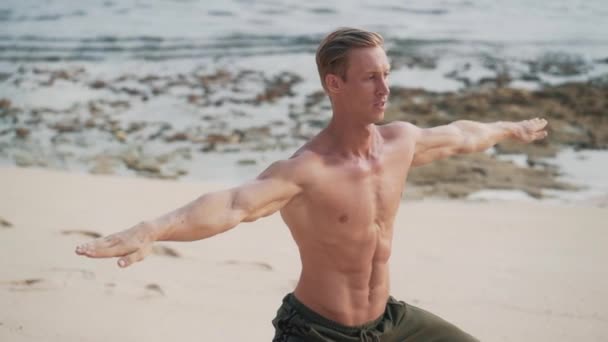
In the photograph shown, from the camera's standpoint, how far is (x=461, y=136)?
2832mm

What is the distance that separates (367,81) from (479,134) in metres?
0.64

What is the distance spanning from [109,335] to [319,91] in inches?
179

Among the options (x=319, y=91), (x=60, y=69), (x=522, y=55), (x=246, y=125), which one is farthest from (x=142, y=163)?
(x=522, y=55)

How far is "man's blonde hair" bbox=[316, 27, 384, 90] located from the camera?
2.38 meters

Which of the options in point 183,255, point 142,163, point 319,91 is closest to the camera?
point 183,255

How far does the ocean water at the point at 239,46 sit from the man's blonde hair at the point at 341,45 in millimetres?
4135

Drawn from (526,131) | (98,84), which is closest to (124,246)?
(526,131)

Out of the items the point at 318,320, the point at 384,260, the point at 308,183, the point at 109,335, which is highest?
the point at 308,183

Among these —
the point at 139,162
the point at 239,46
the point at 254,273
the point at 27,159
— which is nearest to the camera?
the point at 254,273

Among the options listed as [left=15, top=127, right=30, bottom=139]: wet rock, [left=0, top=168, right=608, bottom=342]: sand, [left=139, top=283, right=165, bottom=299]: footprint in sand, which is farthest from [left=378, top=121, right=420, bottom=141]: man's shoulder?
[left=15, top=127, right=30, bottom=139]: wet rock

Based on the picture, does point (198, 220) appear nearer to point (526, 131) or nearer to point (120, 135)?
point (526, 131)

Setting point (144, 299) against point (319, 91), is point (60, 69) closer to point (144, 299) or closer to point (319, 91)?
point (319, 91)

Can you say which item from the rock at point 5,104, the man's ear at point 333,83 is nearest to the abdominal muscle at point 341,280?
the man's ear at point 333,83

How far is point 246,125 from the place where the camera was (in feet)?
23.9
